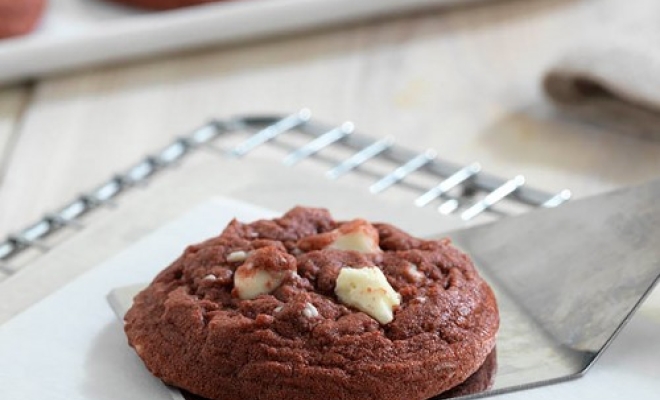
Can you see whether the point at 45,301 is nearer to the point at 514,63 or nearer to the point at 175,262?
the point at 175,262

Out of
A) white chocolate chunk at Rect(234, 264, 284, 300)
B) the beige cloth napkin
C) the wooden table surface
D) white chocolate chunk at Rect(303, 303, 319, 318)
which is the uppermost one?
white chocolate chunk at Rect(234, 264, 284, 300)

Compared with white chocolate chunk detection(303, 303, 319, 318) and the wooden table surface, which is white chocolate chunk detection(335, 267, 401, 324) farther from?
the wooden table surface

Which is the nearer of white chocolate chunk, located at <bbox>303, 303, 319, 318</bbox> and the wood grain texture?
white chocolate chunk, located at <bbox>303, 303, 319, 318</bbox>

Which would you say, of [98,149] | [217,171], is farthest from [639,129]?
[98,149]

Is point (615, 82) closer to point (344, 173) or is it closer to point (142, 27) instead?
point (344, 173)

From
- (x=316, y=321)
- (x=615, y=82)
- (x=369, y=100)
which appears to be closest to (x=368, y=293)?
(x=316, y=321)

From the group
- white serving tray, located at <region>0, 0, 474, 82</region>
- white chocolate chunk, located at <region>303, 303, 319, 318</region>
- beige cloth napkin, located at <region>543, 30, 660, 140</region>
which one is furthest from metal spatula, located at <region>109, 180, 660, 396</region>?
white serving tray, located at <region>0, 0, 474, 82</region>

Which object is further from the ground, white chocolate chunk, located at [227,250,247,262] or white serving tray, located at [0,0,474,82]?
white chocolate chunk, located at [227,250,247,262]
